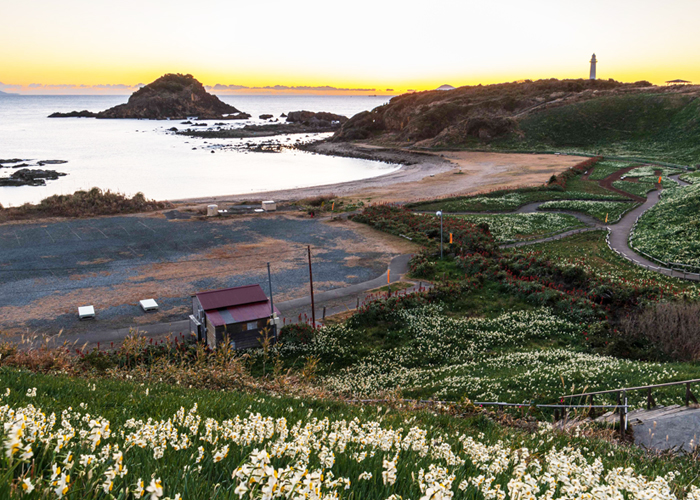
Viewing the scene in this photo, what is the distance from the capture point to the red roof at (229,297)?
891 inches

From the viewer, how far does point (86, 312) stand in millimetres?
26016

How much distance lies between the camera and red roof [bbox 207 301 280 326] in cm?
2217

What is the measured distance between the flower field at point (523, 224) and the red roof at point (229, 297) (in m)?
24.0

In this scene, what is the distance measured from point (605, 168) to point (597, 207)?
1279 inches

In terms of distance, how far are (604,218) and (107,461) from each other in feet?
169

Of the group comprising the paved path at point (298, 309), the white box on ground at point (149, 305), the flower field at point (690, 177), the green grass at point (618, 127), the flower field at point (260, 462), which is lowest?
the paved path at point (298, 309)

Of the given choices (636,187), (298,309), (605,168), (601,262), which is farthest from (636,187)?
(298,309)

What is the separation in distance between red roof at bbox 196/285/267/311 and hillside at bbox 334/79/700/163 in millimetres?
85976

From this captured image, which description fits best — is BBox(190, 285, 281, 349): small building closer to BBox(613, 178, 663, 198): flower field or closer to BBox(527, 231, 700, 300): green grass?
BBox(527, 231, 700, 300): green grass

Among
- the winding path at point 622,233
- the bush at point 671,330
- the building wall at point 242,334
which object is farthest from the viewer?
the winding path at point 622,233

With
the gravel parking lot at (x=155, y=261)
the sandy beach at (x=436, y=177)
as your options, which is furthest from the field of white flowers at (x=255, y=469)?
the sandy beach at (x=436, y=177)

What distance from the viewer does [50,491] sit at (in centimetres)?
322

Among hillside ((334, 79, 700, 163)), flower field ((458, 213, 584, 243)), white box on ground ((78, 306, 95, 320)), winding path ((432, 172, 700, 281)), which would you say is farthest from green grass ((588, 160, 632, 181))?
white box on ground ((78, 306, 95, 320))

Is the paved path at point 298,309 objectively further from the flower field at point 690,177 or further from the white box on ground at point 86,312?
the flower field at point 690,177
